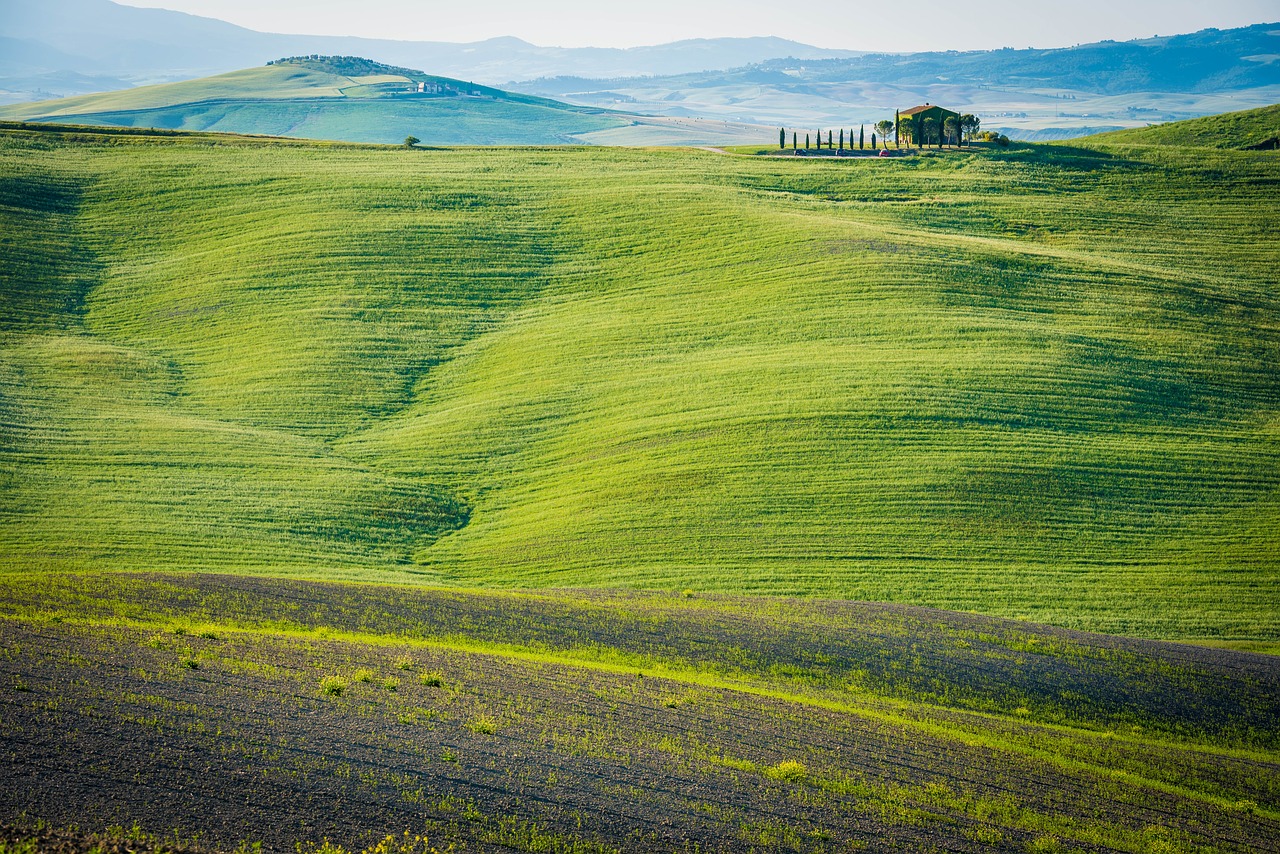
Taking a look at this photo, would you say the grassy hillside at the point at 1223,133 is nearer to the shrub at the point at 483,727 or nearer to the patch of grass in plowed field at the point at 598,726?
the patch of grass in plowed field at the point at 598,726

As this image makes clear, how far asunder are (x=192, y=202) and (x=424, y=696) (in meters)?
73.3

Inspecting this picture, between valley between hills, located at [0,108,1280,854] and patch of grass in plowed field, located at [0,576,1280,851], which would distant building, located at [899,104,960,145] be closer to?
valley between hills, located at [0,108,1280,854]

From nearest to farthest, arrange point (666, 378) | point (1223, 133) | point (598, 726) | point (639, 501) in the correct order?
point (598, 726), point (639, 501), point (666, 378), point (1223, 133)

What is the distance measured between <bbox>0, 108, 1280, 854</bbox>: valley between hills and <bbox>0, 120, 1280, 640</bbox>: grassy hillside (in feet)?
1.05

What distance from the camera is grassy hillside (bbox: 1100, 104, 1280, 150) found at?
9838cm

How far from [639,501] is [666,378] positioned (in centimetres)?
1246

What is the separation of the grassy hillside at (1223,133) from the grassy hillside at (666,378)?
1414 centimetres

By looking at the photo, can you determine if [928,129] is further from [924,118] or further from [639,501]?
[639,501]

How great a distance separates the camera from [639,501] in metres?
42.2

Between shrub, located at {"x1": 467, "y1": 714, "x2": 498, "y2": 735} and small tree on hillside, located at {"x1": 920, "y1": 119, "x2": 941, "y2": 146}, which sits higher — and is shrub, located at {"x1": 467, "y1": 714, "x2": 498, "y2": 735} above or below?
below

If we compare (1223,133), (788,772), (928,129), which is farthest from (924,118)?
(788,772)

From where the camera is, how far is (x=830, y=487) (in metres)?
41.8

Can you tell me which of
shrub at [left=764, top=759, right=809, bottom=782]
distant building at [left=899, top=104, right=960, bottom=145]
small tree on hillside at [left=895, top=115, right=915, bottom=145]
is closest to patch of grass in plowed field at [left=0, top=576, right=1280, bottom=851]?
shrub at [left=764, top=759, right=809, bottom=782]

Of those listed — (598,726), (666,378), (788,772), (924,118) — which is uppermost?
(924,118)
